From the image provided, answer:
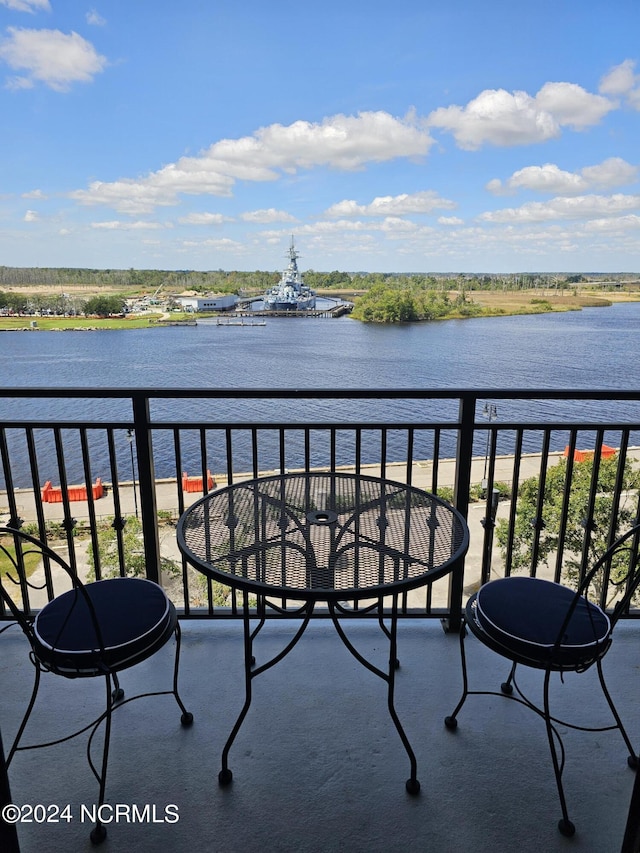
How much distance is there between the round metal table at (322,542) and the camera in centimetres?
136

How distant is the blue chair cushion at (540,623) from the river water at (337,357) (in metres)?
23.4

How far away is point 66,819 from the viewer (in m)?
1.41

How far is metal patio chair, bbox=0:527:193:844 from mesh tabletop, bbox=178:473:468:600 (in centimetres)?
24

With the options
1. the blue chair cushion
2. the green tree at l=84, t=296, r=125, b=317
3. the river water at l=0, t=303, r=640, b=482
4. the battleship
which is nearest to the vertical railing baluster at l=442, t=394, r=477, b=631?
the blue chair cushion

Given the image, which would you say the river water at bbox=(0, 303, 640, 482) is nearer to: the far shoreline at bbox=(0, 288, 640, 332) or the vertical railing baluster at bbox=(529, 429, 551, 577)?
the far shoreline at bbox=(0, 288, 640, 332)

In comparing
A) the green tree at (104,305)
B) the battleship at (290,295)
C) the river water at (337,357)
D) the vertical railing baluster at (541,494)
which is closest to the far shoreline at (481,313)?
the green tree at (104,305)

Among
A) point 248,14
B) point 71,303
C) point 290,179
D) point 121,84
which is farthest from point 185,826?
point 290,179

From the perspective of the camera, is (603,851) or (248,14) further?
(248,14)

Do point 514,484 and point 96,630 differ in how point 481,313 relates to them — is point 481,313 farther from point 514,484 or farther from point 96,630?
point 96,630

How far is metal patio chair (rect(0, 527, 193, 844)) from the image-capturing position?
1.35m

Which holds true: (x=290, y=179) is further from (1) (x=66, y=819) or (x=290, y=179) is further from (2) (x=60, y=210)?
(1) (x=66, y=819)

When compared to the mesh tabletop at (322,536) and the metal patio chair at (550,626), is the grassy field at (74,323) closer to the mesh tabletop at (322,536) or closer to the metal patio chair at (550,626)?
the mesh tabletop at (322,536)

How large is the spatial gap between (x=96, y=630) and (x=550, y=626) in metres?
1.20

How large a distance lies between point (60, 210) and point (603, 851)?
54766 mm
